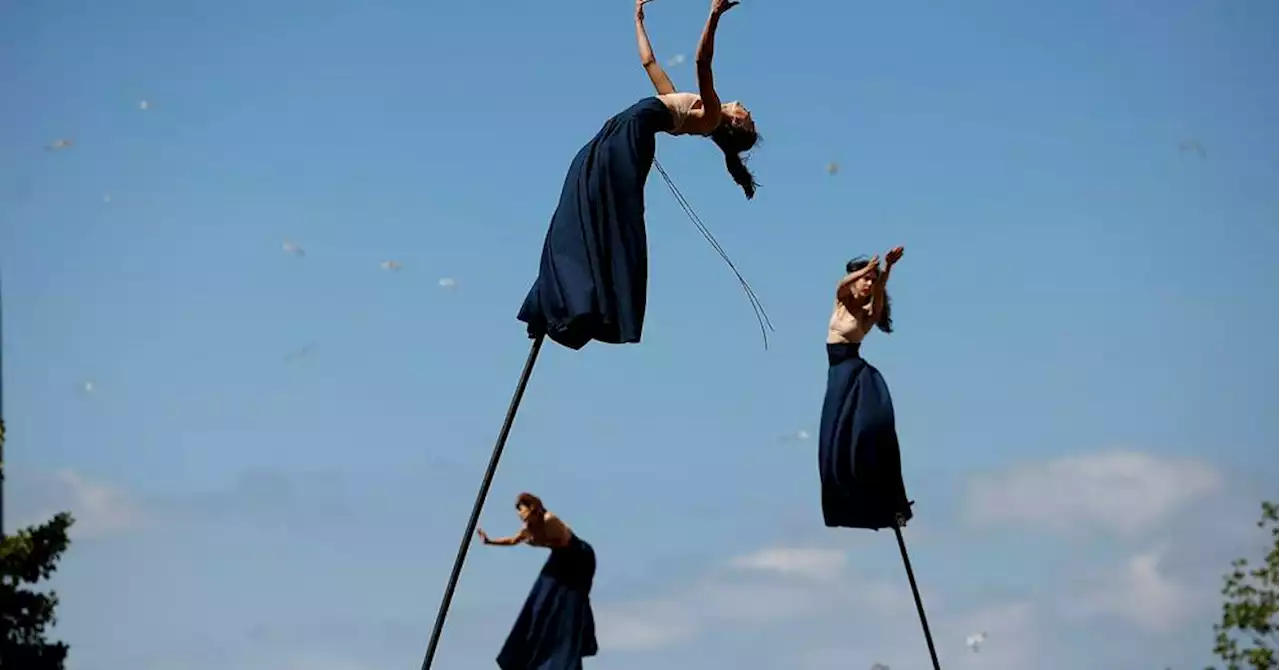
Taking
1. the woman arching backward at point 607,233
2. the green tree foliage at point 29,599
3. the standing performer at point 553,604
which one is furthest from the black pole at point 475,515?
the green tree foliage at point 29,599

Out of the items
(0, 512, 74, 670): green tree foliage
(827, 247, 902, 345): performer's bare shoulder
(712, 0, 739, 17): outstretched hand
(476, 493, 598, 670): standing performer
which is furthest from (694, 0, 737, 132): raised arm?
(0, 512, 74, 670): green tree foliage

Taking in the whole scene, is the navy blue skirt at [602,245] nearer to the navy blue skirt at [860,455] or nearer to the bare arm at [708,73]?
the bare arm at [708,73]

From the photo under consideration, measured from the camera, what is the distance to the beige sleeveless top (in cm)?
752

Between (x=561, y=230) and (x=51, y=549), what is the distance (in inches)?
491

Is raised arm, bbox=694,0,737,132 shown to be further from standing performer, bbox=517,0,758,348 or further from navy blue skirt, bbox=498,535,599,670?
navy blue skirt, bbox=498,535,599,670

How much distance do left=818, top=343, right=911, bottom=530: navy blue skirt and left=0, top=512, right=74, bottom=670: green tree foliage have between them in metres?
11.7

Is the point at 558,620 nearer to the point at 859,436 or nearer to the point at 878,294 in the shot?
the point at 859,436

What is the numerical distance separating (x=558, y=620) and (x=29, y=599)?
9868 millimetres

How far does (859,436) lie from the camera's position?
8297 mm

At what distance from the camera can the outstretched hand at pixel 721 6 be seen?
7.18 metres

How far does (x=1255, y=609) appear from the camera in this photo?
21312 millimetres

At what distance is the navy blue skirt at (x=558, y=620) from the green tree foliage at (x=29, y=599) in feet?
31.1

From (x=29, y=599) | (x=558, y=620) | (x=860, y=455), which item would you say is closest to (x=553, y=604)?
(x=558, y=620)

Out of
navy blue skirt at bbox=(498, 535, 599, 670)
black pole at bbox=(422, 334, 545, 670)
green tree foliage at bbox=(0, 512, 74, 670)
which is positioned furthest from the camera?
green tree foliage at bbox=(0, 512, 74, 670)
